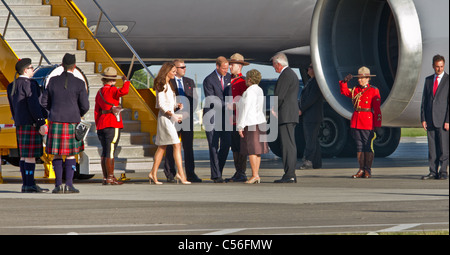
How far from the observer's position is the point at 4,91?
12.5 m

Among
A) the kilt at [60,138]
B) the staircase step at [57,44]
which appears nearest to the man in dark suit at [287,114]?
the kilt at [60,138]

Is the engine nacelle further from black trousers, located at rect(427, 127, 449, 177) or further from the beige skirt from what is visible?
the beige skirt

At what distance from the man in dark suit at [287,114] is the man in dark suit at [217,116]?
0.70m

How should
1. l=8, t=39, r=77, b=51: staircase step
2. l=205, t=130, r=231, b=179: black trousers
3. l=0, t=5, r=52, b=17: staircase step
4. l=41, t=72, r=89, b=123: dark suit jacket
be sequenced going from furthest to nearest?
1. l=0, t=5, r=52, b=17: staircase step
2. l=8, t=39, r=77, b=51: staircase step
3. l=205, t=130, r=231, b=179: black trousers
4. l=41, t=72, r=89, b=123: dark suit jacket

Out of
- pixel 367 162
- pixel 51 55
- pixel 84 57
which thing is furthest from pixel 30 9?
pixel 367 162

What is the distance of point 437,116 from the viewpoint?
38.3ft

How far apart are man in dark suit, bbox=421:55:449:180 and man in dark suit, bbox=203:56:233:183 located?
97.8 inches

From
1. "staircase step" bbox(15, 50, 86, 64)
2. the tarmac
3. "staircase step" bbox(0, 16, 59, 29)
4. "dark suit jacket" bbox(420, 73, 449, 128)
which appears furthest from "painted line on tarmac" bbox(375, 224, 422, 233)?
"staircase step" bbox(0, 16, 59, 29)

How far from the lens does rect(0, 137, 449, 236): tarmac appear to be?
22.3ft

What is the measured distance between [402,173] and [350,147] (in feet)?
14.4

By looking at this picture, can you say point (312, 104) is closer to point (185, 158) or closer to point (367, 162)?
point (367, 162)

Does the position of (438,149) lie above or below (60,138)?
below

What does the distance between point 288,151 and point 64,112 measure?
2967mm
